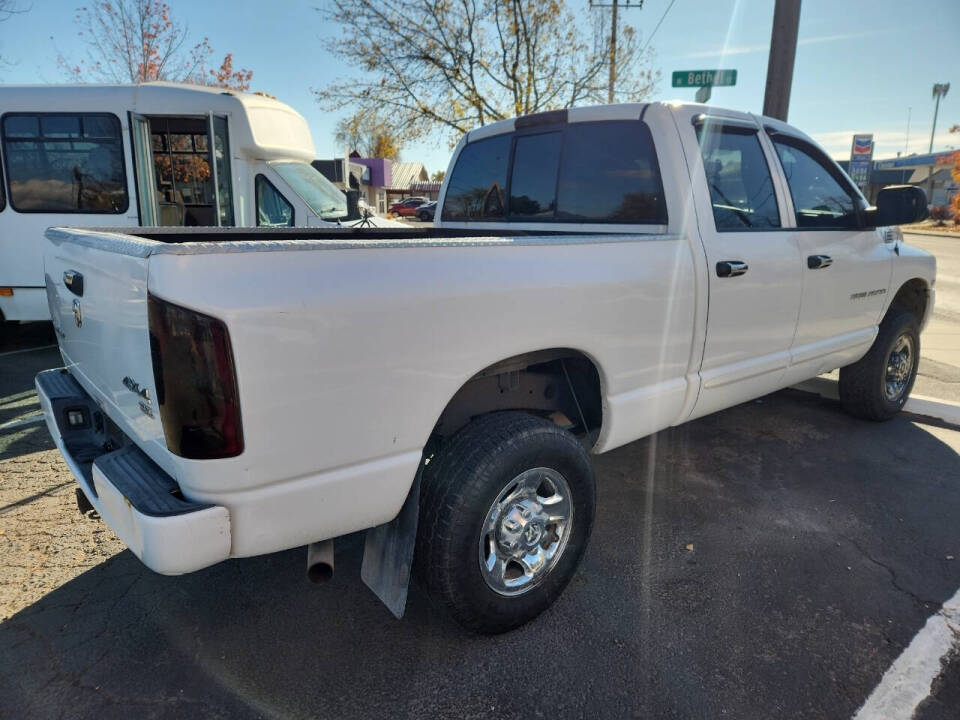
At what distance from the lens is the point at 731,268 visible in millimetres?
3195

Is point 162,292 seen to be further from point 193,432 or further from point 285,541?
point 285,541

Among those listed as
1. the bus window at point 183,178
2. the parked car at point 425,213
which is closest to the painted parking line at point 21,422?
the bus window at point 183,178

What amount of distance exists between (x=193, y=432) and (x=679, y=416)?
229 cm

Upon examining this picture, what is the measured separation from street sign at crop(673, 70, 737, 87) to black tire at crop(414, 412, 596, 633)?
22.4 feet

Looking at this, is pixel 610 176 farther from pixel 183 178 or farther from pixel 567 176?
pixel 183 178

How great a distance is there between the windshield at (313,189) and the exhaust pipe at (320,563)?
623 centimetres

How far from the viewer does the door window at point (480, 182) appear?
162 inches

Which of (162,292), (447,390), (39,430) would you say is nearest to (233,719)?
(447,390)

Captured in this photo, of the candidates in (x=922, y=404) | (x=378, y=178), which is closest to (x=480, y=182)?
(x=922, y=404)

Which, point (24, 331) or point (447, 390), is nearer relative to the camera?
point (447, 390)

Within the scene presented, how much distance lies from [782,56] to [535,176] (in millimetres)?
4937

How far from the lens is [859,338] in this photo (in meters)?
4.48

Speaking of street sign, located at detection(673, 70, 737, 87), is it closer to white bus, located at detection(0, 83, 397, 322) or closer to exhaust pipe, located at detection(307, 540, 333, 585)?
white bus, located at detection(0, 83, 397, 322)

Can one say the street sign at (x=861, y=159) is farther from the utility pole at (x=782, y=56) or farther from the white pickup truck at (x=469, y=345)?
the white pickup truck at (x=469, y=345)
